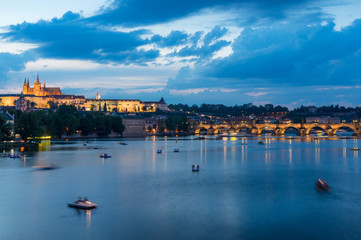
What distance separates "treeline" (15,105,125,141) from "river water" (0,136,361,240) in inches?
919

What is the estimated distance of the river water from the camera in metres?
17.4

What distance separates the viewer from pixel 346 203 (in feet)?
73.6

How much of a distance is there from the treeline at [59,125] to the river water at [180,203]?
23.3 m

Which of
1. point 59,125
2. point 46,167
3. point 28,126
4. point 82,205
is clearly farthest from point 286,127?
point 82,205

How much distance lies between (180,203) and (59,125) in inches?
2588

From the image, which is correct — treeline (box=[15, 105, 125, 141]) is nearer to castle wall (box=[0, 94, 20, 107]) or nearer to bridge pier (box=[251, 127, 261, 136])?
bridge pier (box=[251, 127, 261, 136])

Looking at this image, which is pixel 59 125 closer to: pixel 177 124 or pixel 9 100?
pixel 177 124

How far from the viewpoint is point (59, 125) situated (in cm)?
8362

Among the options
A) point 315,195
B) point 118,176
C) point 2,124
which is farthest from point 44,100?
point 315,195

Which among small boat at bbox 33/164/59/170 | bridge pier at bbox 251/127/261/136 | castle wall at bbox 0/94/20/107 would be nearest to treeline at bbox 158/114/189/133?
bridge pier at bbox 251/127/261/136

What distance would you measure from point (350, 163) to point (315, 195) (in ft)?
64.2

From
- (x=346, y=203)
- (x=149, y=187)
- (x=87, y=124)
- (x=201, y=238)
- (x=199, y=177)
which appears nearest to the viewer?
(x=201, y=238)

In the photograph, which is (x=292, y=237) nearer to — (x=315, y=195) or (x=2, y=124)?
(x=315, y=195)

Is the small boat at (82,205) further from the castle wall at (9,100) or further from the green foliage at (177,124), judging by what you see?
the castle wall at (9,100)
